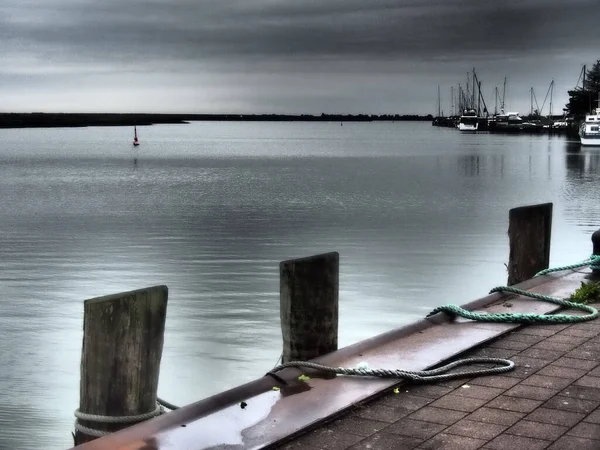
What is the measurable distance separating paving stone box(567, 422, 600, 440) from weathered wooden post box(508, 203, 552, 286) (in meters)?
6.14

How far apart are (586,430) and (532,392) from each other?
33.3 inches

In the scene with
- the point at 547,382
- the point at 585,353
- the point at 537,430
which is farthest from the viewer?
the point at 585,353

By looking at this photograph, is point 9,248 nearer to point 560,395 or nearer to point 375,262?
point 375,262

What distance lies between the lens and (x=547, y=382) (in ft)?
22.8

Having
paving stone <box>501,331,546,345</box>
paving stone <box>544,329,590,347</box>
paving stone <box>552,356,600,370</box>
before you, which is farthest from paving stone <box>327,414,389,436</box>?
paving stone <box>544,329,590,347</box>

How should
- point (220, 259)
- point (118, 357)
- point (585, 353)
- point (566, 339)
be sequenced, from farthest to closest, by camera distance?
point (220, 259) → point (566, 339) → point (585, 353) → point (118, 357)

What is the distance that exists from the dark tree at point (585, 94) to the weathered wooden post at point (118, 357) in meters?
165

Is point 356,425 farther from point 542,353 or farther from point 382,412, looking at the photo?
point 542,353

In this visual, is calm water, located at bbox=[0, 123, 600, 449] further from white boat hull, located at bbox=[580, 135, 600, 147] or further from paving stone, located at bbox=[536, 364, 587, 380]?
white boat hull, located at bbox=[580, 135, 600, 147]

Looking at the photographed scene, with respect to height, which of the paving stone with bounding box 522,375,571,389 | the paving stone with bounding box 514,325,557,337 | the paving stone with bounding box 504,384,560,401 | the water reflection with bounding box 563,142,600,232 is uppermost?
the paving stone with bounding box 504,384,560,401

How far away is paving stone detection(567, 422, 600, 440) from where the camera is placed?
5734 millimetres

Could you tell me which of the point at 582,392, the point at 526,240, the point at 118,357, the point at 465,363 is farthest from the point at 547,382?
the point at 526,240

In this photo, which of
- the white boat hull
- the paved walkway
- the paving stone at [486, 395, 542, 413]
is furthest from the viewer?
the white boat hull

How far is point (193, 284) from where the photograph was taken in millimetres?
19906
